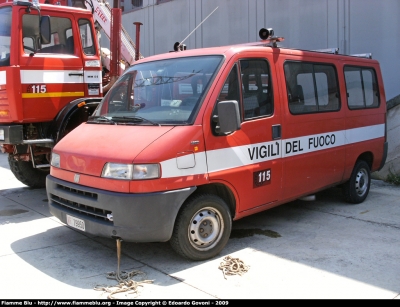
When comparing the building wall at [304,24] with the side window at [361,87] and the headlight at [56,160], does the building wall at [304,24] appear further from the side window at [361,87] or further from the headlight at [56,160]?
the headlight at [56,160]

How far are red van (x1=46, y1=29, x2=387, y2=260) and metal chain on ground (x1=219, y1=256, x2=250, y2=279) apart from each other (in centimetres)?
21

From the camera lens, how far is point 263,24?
1123cm

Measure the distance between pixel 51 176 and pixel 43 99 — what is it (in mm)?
1991

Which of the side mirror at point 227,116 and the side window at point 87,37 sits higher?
the side window at point 87,37

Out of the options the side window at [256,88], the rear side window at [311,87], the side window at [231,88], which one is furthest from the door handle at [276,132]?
the side window at [231,88]

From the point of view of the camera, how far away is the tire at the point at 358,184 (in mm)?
6836

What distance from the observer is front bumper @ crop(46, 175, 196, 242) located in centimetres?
412

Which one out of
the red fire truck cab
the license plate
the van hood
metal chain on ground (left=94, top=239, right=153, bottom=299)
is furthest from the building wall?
metal chain on ground (left=94, top=239, right=153, bottom=299)

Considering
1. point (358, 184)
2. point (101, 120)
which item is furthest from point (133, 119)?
point (358, 184)

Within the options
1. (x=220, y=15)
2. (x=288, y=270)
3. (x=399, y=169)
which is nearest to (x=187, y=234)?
(x=288, y=270)

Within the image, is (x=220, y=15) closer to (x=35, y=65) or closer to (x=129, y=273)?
(x=35, y=65)

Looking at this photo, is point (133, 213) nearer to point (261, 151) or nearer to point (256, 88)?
point (261, 151)

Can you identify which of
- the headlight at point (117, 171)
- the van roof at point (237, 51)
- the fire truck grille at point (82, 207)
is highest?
the van roof at point (237, 51)

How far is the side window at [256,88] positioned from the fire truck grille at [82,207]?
1.81 m
